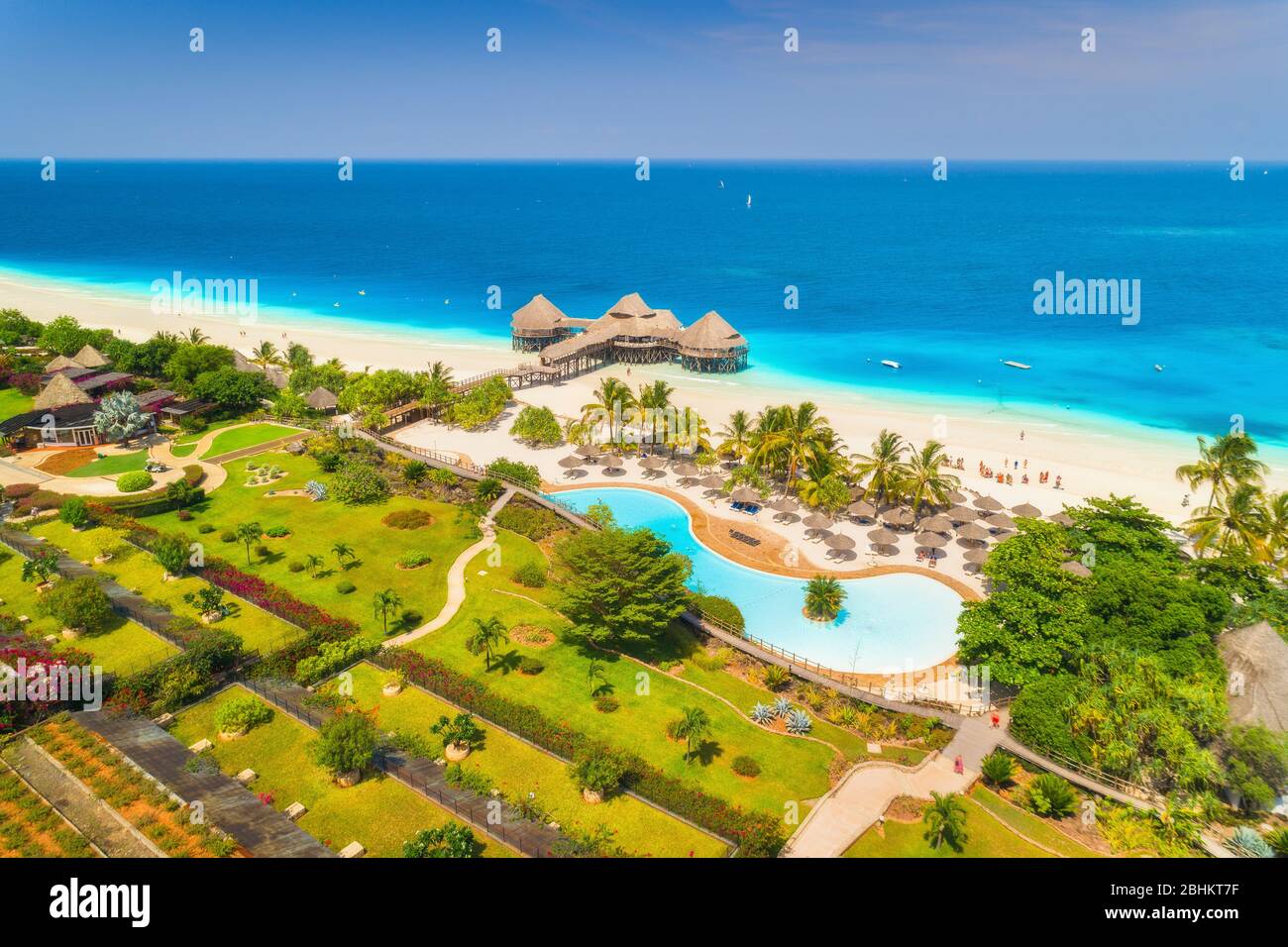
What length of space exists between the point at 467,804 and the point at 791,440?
3544cm

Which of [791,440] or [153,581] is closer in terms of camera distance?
[153,581]

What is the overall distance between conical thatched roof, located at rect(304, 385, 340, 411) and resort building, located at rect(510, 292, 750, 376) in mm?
22543

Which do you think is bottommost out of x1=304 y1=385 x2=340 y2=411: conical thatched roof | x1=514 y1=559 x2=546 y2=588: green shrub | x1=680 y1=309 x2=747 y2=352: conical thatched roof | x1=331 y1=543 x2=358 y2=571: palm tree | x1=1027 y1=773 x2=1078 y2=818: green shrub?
x1=1027 y1=773 x2=1078 y2=818: green shrub

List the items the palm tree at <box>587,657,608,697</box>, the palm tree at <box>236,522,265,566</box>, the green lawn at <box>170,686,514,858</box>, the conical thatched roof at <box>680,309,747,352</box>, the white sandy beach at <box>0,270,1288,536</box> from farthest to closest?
the conical thatched roof at <box>680,309,747,352</box> < the white sandy beach at <box>0,270,1288,536</box> < the palm tree at <box>236,522,265,566</box> < the palm tree at <box>587,657,608,697</box> < the green lawn at <box>170,686,514,858</box>

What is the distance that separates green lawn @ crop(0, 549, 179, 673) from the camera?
1492 inches

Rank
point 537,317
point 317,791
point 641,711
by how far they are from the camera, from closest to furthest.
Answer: point 317,791
point 641,711
point 537,317

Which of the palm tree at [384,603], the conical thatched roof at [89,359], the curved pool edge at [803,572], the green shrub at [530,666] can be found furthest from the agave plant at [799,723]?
the conical thatched roof at [89,359]

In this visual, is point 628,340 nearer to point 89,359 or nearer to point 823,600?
point 823,600

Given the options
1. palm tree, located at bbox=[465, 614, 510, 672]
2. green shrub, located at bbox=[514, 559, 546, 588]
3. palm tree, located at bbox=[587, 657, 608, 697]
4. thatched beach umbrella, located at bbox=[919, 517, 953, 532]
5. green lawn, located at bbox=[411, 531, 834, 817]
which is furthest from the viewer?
thatched beach umbrella, located at bbox=[919, 517, 953, 532]

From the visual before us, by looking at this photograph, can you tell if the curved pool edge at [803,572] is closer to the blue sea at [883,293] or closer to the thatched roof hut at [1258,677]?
the thatched roof hut at [1258,677]

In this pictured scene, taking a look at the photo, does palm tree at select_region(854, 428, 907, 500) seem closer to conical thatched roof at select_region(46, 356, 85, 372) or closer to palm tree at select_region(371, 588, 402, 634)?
palm tree at select_region(371, 588, 402, 634)

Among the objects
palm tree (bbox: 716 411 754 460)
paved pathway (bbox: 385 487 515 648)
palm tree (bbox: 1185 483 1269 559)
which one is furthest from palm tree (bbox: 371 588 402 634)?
palm tree (bbox: 1185 483 1269 559)

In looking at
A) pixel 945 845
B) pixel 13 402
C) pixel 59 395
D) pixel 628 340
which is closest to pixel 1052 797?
pixel 945 845

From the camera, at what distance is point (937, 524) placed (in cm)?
5066
